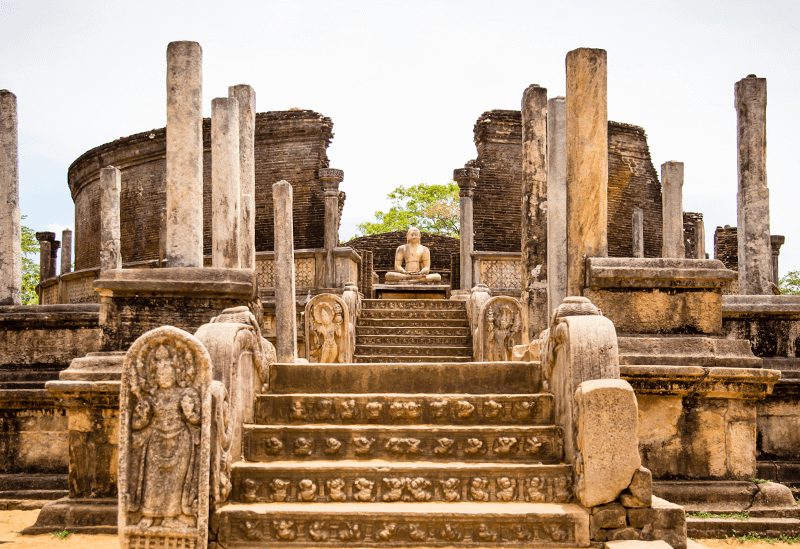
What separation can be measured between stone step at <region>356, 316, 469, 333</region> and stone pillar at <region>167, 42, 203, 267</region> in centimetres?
546

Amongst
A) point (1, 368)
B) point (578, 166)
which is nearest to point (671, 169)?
point (578, 166)

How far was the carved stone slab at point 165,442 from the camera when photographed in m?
3.74

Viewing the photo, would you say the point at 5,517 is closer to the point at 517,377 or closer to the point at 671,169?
the point at 517,377

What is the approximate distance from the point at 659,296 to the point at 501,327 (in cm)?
412

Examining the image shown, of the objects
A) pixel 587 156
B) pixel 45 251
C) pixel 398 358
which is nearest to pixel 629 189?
pixel 398 358

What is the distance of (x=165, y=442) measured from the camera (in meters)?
3.79

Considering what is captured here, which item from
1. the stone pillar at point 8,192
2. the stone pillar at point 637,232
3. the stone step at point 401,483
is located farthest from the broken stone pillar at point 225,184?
the stone pillar at point 637,232

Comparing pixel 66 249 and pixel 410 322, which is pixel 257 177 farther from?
pixel 410 322

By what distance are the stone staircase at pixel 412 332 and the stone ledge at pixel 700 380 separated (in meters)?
5.19

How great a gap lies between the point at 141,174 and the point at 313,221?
22.5ft

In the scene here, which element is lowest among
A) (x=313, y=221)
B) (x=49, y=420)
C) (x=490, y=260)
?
(x=49, y=420)

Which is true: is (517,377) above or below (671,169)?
below

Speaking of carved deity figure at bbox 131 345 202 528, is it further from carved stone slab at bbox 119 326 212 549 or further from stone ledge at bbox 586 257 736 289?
stone ledge at bbox 586 257 736 289

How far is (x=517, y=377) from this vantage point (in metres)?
5.05
